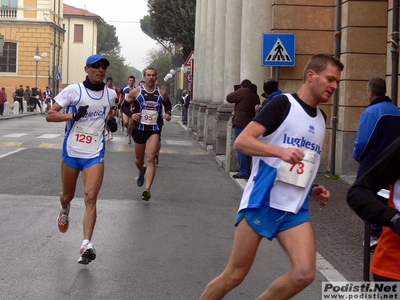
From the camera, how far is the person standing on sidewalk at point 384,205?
140 inches

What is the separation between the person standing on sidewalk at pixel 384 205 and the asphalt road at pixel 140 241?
309cm

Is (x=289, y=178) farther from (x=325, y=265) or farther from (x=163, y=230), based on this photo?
(x=163, y=230)

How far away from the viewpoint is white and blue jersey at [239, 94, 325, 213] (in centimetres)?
511

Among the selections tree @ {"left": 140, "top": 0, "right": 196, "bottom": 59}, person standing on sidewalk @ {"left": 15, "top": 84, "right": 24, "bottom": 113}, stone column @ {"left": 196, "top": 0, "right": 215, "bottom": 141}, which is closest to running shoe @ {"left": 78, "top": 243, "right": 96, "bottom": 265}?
stone column @ {"left": 196, "top": 0, "right": 215, "bottom": 141}

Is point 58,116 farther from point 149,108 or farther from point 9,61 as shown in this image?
point 9,61

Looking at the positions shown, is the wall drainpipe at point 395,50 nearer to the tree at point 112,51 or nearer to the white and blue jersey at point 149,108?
the white and blue jersey at point 149,108

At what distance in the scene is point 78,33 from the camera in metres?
108

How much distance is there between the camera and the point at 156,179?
634 inches

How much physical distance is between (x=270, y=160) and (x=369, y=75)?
12108 mm

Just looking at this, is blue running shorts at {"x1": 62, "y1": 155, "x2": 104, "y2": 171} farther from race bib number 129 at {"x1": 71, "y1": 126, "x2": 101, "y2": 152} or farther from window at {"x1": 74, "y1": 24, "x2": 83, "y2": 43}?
window at {"x1": 74, "y1": 24, "x2": 83, "y2": 43}

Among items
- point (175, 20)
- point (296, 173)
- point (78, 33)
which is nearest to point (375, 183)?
point (296, 173)

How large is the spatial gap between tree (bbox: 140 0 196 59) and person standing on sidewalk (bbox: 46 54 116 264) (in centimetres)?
4090

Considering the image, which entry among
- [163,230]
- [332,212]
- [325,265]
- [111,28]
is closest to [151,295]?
[325,265]

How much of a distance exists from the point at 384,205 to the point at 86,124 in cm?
526
